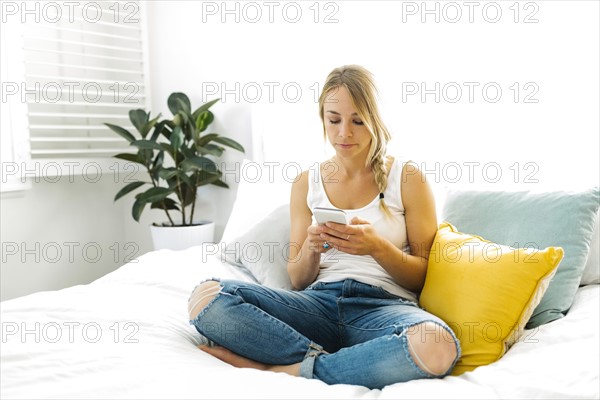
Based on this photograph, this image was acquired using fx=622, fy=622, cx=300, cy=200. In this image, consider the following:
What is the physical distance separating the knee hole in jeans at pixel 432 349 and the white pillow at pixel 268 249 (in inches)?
25.4

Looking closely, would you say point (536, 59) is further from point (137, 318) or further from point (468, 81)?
point (137, 318)

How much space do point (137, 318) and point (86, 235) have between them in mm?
1851

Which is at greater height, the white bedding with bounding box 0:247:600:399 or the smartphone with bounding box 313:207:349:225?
the smartphone with bounding box 313:207:349:225

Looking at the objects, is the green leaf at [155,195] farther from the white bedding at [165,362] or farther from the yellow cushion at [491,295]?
the yellow cushion at [491,295]

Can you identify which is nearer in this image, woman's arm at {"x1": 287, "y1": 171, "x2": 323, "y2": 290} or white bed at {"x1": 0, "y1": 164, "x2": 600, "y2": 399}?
white bed at {"x1": 0, "y1": 164, "x2": 600, "y2": 399}

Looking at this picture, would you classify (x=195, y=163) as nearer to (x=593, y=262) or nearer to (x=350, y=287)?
(x=350, y=287)

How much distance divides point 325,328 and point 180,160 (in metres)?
1.59

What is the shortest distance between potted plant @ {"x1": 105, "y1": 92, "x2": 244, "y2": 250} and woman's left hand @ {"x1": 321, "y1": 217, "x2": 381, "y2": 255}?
1403mm

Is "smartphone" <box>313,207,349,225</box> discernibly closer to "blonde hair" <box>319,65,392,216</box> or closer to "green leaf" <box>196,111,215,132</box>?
"blonde hair" <box>319,65,392,216</box>

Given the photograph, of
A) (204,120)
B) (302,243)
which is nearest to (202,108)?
(204,120)

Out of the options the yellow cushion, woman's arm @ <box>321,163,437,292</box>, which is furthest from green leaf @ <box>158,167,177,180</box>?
the yellow cushion

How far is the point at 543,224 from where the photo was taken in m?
1.63

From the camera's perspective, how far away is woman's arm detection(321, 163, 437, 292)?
1484mm

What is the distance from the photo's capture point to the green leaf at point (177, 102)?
2928 millimetres
